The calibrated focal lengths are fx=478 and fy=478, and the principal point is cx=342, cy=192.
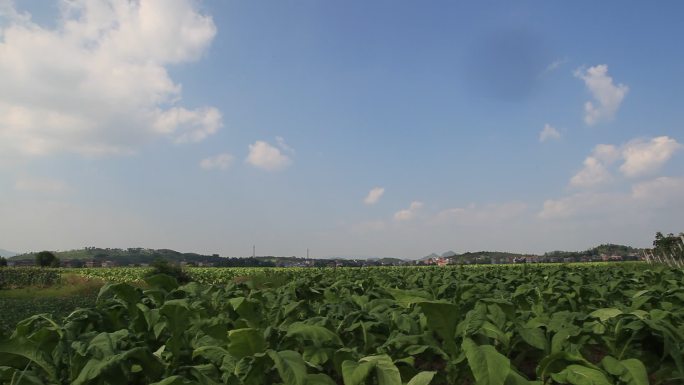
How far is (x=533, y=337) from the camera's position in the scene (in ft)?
10.9

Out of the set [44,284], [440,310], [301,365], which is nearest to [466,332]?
[440,310]

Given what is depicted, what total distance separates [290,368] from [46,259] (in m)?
81.2

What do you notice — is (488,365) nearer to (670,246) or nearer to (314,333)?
(314,333)

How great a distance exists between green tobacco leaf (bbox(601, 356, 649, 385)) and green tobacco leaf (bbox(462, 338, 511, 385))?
2.82ft

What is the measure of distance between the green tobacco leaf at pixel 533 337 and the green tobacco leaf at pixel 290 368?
5.73ft

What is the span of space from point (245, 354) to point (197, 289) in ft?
9.16

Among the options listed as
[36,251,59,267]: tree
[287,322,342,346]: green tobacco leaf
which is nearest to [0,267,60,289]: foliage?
[287,322,342,346]: green tobacco leaf

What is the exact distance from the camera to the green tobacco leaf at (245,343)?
8.94 ft

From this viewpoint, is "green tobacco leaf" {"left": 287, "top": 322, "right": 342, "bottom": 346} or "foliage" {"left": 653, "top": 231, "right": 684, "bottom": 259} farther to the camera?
"foliage" {"left": 653, "top": 231, "right": 684, "bottom": 259}

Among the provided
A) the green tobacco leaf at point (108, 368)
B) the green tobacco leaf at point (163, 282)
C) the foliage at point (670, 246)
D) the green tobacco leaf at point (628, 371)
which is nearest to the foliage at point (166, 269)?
the green tobacco leaf at point (163, 282)

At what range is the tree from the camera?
230 ft

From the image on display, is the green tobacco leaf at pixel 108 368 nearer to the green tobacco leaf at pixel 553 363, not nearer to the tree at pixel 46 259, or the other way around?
the green tobacco leaf at pixel 553 363

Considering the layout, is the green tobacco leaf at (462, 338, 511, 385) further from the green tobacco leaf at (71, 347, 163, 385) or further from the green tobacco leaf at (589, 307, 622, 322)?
the green tobacco leaf at (589, 307, 622, 322)

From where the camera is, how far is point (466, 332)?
3.16m
